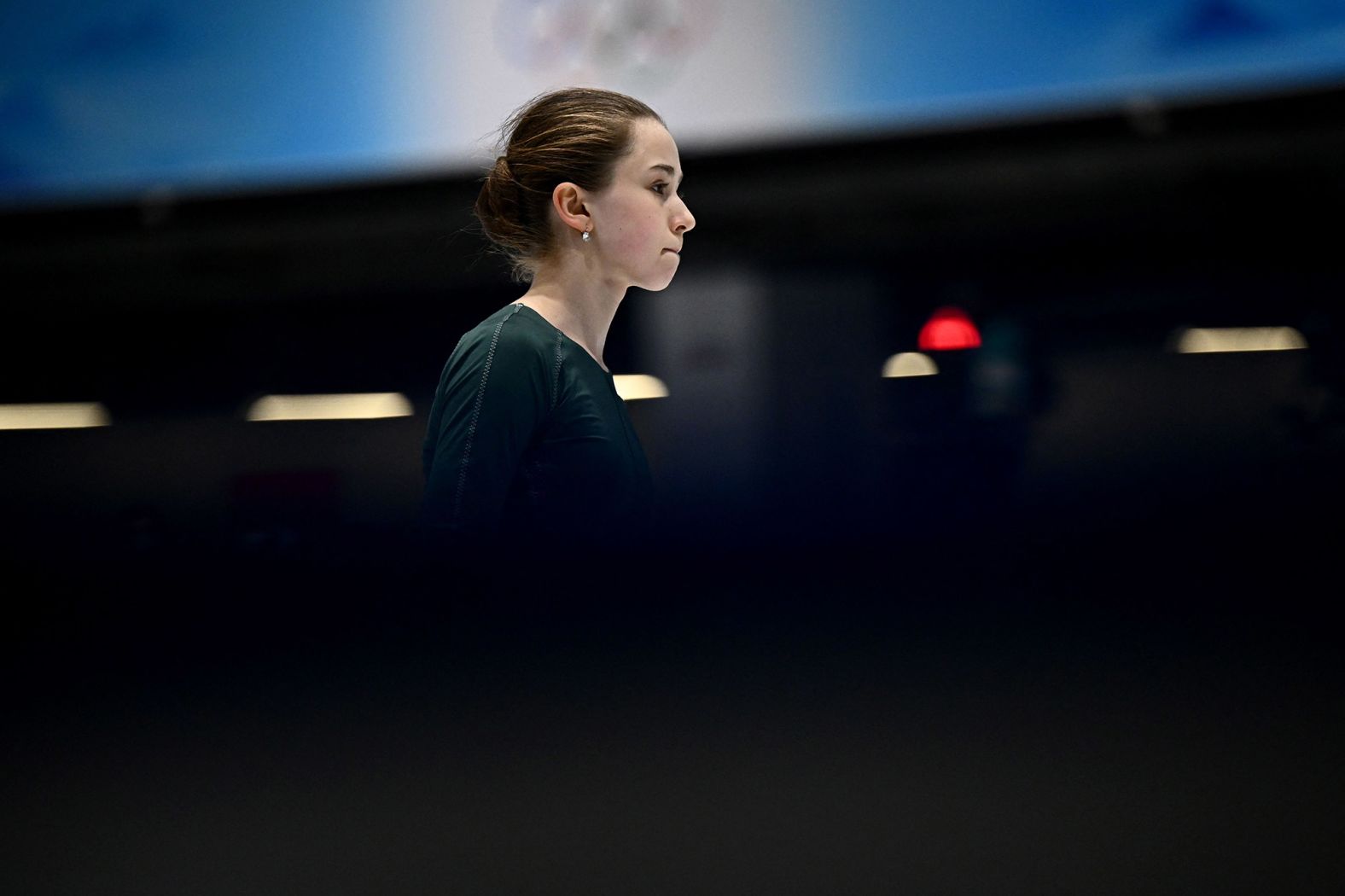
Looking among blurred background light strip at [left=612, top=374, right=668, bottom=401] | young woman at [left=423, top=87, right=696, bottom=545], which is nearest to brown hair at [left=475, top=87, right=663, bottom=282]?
young woman at [left=423, top=87, right=696, bottom=545]

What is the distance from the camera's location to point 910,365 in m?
1.17

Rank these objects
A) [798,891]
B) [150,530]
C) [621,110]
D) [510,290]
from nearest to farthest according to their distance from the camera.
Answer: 1. [621,110]
2. [798,891]
3. [150,530]
4. [510,290]

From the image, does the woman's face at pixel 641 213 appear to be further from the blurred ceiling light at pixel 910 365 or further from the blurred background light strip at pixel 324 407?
the blurred ceiling light at pixel 910 365

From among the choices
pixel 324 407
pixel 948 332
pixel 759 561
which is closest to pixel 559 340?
pixel 759 561

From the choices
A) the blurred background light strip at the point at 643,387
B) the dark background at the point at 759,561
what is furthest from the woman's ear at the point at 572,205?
the blurred background light strip at the point at 643,387

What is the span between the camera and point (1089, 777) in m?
0.88

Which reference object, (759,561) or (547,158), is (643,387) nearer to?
(759,561)

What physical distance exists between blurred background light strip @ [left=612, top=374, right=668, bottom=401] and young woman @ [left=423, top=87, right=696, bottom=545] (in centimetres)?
48

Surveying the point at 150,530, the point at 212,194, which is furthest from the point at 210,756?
the point at 212,194

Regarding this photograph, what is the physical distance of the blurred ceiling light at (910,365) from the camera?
3.79 ft

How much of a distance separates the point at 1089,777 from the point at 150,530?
889 mm

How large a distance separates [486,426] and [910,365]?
77cm

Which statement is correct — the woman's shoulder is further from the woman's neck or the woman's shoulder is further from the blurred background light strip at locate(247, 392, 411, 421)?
the blurred background light strip at locate(247, 392, 411, 421)

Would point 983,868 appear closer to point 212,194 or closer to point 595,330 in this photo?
point 595,330
